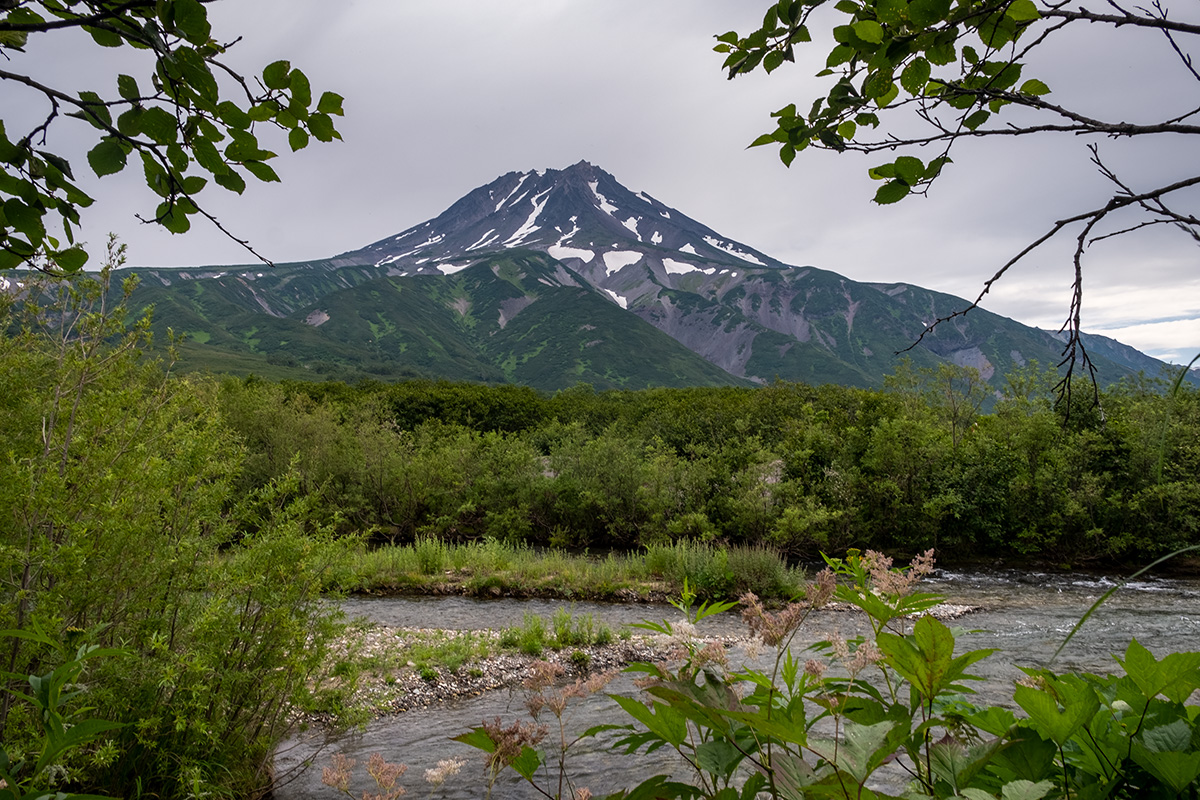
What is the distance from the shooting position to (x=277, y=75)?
1.82 m

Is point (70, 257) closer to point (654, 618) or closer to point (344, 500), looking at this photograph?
point (654, 618)

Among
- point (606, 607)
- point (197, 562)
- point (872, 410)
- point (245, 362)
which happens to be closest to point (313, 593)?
point (197, 562)

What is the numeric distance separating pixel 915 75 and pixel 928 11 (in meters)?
0.28

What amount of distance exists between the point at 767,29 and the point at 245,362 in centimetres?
14532

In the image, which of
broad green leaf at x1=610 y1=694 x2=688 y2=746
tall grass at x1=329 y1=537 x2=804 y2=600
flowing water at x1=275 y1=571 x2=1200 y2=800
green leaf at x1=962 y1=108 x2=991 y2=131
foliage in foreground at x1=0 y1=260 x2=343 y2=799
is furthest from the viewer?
tall grass at x1=329 y1=537 x2=804 y2=600

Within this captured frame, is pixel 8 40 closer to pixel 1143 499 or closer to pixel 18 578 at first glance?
pixel 18 578

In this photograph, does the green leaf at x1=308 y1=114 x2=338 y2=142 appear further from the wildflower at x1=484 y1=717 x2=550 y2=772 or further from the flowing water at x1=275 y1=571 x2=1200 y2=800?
→ the flowing water at x1=275 y1=571 x2=1200 y2=800

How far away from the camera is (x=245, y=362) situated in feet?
416

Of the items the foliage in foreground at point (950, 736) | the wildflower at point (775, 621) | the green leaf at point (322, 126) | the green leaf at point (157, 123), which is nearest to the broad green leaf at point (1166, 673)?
the foliage in foreground at point (950, 736)

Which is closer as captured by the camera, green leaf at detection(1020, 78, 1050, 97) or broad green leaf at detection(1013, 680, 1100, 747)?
broad green leaf at detection(1013, 680, 1100, 747)

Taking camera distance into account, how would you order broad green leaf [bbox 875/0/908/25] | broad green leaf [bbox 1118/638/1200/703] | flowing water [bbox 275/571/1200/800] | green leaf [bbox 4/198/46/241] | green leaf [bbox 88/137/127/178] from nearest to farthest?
broad green leaf [bbox 1118/638/1200/703], broad green leaf [bbox 875/0/908/25], green leaf [bbox 88/137/127/178], green leaf [bbox 4/198/46/241], flowing water [bbox 275/571/1200/800]

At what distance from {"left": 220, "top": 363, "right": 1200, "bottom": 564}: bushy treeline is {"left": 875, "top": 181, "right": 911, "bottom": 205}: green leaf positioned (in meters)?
16.0

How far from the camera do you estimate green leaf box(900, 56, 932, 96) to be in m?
1.94

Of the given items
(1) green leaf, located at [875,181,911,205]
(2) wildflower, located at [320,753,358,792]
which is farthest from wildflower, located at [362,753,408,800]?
(1) green leaf, located at [875,181,911,205]
